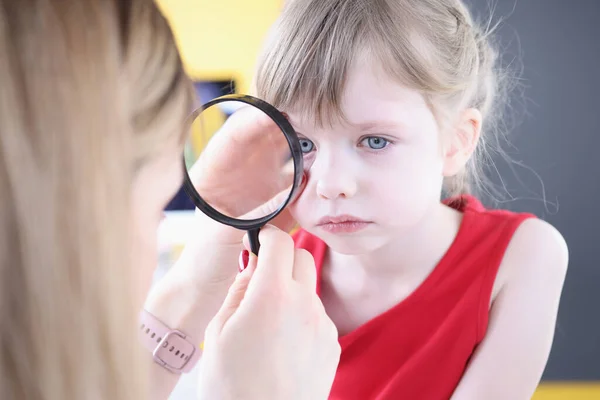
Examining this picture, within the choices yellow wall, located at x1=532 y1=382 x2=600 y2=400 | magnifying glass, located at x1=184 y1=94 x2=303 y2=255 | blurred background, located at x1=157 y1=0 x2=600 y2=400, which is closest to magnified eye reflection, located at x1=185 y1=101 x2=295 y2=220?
magnifying glass, located at x1=184 y1=94 x2=303 y2=255

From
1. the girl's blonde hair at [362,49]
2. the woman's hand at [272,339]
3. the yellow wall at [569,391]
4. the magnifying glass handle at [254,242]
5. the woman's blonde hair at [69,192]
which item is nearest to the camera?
the woman's blonde hair at [69,192]

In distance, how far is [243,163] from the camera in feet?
3.62

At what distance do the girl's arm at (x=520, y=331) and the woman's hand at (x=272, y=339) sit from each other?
1.30 ft

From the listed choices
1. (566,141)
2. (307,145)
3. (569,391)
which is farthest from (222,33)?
(307,145)

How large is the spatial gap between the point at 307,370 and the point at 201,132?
0.42m

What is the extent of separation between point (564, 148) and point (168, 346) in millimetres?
1677

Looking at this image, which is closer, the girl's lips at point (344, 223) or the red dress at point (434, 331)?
the girl's lips at point (344, 223)

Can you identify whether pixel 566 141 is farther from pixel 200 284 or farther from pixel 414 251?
pixel 200 284

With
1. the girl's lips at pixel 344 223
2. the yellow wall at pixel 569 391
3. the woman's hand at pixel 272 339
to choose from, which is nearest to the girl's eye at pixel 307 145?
the girl's lips at pixel 344 223

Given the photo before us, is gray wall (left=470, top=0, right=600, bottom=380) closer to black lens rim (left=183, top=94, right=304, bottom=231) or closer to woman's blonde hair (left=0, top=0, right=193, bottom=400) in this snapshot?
black lens rim (left=183, top=94, right=304, bottom=231)

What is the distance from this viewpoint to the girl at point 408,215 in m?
1.00

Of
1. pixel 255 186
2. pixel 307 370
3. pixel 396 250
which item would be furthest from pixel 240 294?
pixel 396 250

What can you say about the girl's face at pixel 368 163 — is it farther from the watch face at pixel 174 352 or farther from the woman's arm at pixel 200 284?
the watch face at pixel 174 352

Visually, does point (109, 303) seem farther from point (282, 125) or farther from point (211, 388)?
point (282, 125)
